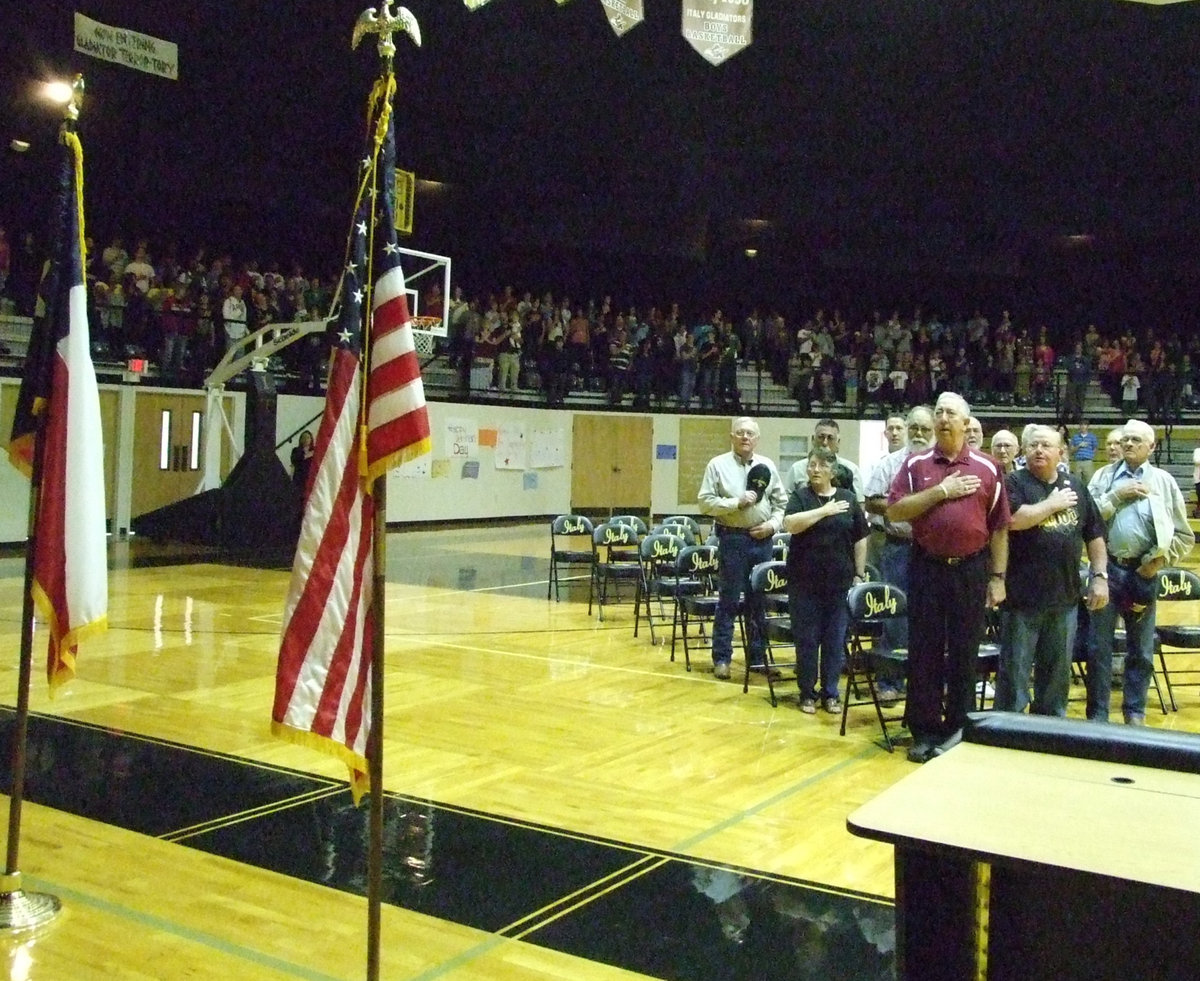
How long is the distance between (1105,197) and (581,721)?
2095 cm

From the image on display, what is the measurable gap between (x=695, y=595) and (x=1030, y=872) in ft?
24.5

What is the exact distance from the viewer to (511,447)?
21.9m

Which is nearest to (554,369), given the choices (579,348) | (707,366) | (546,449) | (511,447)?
(579,348)

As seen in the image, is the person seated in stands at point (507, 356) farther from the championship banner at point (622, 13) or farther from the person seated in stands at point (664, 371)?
the championship banner at point (622, 13)

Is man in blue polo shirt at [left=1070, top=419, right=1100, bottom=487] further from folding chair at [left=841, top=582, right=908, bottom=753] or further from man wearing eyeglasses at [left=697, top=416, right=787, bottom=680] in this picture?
folding chair at [left=841, top=582, right=908, bottom=753]

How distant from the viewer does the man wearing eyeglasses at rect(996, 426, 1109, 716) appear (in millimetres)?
5594

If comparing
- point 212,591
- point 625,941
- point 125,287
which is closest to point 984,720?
point 625,941

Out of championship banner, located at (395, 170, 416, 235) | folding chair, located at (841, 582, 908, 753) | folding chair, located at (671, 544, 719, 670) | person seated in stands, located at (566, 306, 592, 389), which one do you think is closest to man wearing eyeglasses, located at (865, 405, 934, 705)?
folding chair, located at (841, 582, 908, 753)

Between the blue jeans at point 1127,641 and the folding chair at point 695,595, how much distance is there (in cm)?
250

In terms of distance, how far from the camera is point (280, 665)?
315cm

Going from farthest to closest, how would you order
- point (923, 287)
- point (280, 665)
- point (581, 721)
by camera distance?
point (923, 287) < point (581, 721) < point (280, 665)

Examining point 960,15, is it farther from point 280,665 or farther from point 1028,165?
point 280,665

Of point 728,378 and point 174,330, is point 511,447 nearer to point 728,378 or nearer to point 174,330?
point 728,378

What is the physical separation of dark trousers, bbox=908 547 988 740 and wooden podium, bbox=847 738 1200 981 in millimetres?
3211
